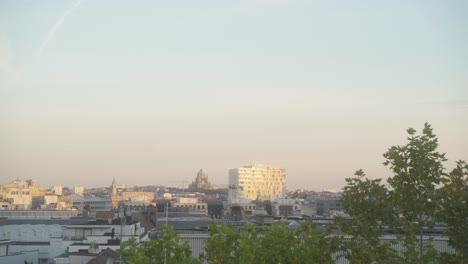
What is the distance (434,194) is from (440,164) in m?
A: 1.00

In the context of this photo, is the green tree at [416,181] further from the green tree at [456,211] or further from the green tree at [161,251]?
the green tree at [161,251]

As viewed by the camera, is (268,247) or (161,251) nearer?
(161,251)

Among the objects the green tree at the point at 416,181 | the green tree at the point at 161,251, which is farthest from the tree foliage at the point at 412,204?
the green tree at the point at 161,251

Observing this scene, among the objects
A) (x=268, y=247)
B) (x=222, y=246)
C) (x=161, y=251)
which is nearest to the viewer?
(x=161, y=251)

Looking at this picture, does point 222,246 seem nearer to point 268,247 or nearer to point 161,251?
point 268,247

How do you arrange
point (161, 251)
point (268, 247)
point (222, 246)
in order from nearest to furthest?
point (161, 251)
point (222, 246)
point (268, 247)

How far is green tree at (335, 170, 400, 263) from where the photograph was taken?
23.5 m

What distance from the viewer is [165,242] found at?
22.2 metres

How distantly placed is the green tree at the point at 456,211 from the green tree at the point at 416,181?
270mm

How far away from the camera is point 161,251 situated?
73.6 ft

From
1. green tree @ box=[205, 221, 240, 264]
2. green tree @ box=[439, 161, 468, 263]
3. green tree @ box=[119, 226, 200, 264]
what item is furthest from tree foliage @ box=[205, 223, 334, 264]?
green tree @ box=[439, 161, 468, 263]

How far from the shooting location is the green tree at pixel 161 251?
21234mm

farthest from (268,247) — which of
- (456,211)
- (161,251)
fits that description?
(456,211)

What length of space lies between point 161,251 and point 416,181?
7.88 m
